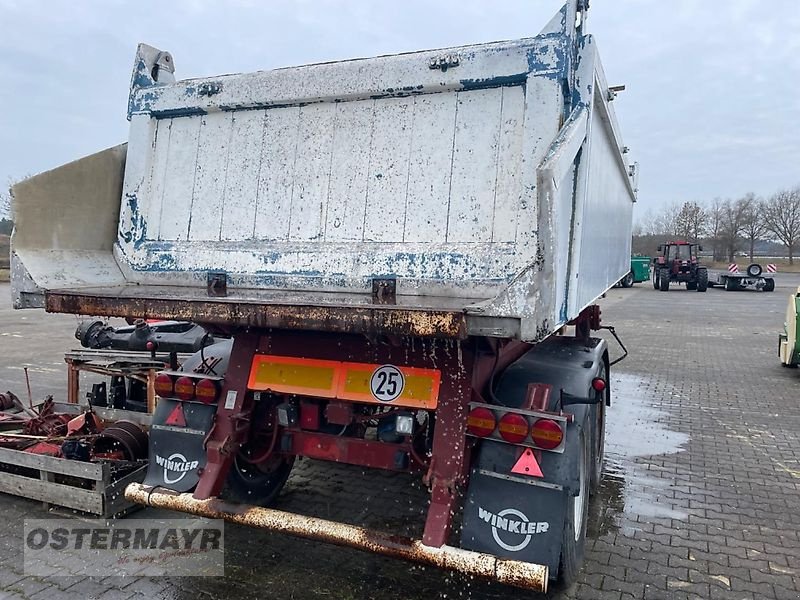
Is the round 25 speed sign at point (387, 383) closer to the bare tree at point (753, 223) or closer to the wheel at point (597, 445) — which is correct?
the wheel at point (597, 445)

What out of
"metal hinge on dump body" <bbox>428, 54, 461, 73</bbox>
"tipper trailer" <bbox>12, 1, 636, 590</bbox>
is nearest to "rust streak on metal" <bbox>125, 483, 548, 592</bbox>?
"tipper trailer" <bbox>12, 1, 636, 590</bbox>

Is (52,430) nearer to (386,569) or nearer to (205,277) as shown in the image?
(205,277)

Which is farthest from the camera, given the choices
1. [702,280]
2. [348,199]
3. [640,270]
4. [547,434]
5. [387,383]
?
[640,270]

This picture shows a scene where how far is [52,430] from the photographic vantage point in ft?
15.3

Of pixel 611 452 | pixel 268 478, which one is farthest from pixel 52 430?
pixel 611 452

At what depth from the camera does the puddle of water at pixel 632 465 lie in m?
4.29

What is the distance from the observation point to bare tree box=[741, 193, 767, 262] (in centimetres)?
5869

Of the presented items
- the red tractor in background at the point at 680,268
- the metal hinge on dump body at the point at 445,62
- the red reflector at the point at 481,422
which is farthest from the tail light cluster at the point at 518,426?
the red tractor in background at the point at 680,268

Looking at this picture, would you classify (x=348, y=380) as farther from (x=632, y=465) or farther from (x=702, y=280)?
(x=702, y=280)

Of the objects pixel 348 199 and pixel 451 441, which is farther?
pixel 348 199

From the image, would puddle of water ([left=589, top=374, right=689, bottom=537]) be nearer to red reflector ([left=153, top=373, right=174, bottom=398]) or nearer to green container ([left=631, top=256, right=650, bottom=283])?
red reflector ([left=153, top=373, right=174, bottom=398])

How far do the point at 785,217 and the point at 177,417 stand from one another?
66197 millimetres

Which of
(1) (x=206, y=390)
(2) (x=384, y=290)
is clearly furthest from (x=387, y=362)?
(1) (x=206, y=390)

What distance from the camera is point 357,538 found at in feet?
9.37
